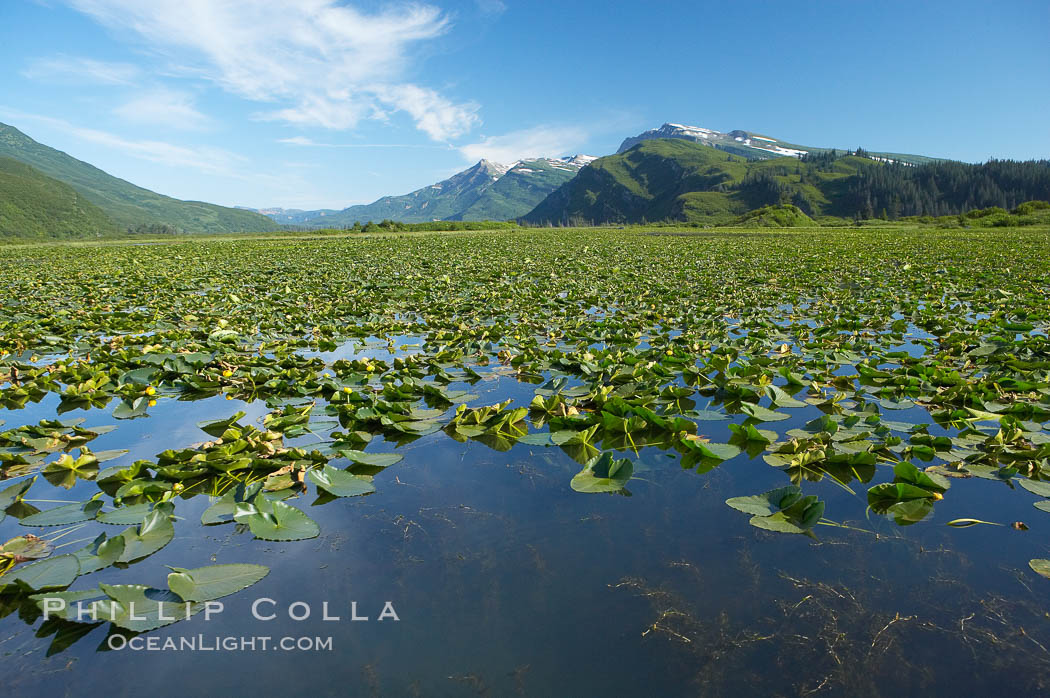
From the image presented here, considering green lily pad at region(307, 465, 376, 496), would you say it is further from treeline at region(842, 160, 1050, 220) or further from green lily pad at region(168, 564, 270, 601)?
treeline at region(842, 160, 1050, 220)

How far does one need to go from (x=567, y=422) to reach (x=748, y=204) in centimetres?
20770

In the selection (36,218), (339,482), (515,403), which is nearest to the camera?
(339,482)

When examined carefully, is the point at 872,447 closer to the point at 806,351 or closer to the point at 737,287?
the point at 806,351

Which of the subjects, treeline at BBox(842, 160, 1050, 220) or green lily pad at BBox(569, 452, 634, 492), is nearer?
green lily pad at BBox(569, 452, 634, 492)

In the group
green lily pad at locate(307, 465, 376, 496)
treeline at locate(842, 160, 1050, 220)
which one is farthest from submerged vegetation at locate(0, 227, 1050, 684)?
treeline at locate(842, 160, 1050, 220)

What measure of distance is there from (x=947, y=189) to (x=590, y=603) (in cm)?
20744

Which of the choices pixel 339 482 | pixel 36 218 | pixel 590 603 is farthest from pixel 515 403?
pixel 36 218

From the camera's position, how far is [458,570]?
8.89 feet

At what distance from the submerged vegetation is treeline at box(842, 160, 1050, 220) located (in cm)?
17900

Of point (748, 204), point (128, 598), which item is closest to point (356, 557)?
point (128, 598)

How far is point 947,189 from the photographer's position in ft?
520

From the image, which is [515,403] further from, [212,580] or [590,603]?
[212,580]

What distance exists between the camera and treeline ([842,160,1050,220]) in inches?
5910

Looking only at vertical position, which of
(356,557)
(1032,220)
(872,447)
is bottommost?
(356,557)
